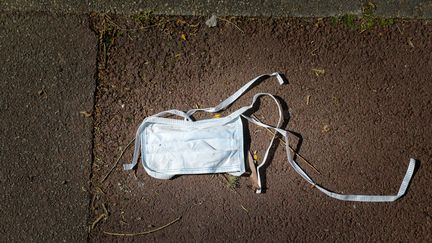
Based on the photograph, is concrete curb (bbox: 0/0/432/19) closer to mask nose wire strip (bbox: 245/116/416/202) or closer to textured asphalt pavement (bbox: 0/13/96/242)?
textured asphalt pavement (bbox: 0/13/96/242)

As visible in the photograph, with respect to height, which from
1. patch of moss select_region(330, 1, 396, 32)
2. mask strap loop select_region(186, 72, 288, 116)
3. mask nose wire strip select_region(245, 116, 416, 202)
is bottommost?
mask nose wire strip select_region(245, 116, 416, 202)

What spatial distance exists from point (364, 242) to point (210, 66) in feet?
4.78

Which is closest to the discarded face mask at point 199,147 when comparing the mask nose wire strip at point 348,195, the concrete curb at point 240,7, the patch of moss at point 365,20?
the mask nose wire strip at point 348,195

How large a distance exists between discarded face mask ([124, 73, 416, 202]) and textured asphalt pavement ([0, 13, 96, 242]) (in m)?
0.38

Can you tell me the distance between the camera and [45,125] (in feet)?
8.63

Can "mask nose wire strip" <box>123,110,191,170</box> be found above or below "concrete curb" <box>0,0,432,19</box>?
below

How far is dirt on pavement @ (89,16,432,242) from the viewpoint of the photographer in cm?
260

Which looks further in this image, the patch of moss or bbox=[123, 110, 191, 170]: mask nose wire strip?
the patch of moss

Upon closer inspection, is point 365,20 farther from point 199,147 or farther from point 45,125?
point 45,125

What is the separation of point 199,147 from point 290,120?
60 cm

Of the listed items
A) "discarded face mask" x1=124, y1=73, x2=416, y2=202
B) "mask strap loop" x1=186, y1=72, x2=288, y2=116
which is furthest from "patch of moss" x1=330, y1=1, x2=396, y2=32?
"discarded face mask" x1=124, y1=73, x2=416, y2=202

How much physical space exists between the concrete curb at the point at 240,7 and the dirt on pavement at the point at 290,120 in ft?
0.20

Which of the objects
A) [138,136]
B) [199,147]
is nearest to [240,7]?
[199,147]

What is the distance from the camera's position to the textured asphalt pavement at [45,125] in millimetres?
2592
